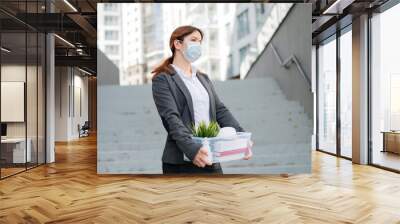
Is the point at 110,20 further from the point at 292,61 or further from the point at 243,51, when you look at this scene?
the point at 292,61

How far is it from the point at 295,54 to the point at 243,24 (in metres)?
0.96

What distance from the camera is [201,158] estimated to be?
6.20 metres

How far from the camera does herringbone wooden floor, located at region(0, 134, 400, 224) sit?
4.12 metres

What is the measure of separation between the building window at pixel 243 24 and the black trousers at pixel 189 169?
2.10m

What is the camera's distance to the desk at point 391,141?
7.18 meters

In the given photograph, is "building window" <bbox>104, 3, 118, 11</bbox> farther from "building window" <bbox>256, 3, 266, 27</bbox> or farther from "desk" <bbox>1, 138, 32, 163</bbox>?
"desk" <bbox>1, 138, 32, 163</bbox>

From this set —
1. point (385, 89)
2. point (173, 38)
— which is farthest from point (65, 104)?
point (385, 89)

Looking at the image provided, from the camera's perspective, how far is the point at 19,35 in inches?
273

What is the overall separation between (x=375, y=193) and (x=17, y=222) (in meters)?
4.19

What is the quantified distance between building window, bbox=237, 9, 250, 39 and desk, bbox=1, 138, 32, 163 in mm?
4039

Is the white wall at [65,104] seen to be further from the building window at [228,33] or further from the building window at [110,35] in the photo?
the building window at [228,33]

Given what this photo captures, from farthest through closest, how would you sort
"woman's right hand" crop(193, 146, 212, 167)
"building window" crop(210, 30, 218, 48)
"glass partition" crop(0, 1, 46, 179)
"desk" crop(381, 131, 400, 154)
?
"desk" crop(381, 131, 400, 154) < "building window" crop(210, 30, 218, 48) < "glass partition" crop(0, 1, 46, 179) < "woman's right hand" crop(193, 146, 212, 167)

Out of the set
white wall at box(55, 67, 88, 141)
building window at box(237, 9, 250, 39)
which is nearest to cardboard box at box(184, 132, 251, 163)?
building window at box(237, 9, 250, 39)

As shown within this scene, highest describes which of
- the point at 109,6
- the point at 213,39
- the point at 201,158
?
the point at 109,6
